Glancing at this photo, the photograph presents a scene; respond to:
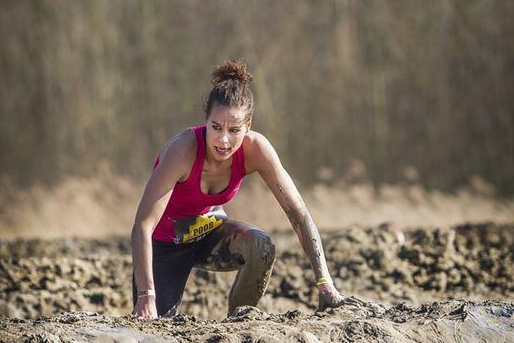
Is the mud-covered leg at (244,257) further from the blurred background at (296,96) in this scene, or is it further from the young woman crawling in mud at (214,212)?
the blurred background at (296,96)

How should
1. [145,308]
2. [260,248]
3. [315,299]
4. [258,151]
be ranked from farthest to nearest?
1. [315,299]
2. [260,248]
3. [258,151]
4. [145,308]

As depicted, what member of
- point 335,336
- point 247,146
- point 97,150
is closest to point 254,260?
point 247,146

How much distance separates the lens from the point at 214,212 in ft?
18.0

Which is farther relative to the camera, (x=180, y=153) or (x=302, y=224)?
(x=302, y=224)

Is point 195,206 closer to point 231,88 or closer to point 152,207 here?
point 152,207

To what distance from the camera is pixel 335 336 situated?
4.43 meters

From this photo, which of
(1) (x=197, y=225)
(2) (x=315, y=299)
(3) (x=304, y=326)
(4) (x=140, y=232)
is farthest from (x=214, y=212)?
(2) (x=315, y=299)

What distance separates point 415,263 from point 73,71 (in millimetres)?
8430

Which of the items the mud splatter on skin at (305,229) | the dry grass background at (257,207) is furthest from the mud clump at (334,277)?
the dry grass background at (257,207)

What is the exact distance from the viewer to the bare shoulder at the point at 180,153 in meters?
4.93

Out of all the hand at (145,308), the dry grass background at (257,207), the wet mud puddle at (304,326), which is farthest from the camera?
A: the dry grass background at (257,207)

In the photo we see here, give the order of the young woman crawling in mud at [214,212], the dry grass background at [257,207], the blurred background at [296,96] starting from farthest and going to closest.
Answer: the blurred background at [296,96] → the dry grass background at [257,207] → the young woman crawling in mud at [214,212]

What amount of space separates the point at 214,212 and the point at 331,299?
33.8 inches

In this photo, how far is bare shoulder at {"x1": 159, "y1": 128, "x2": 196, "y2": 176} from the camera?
4.93 metres
